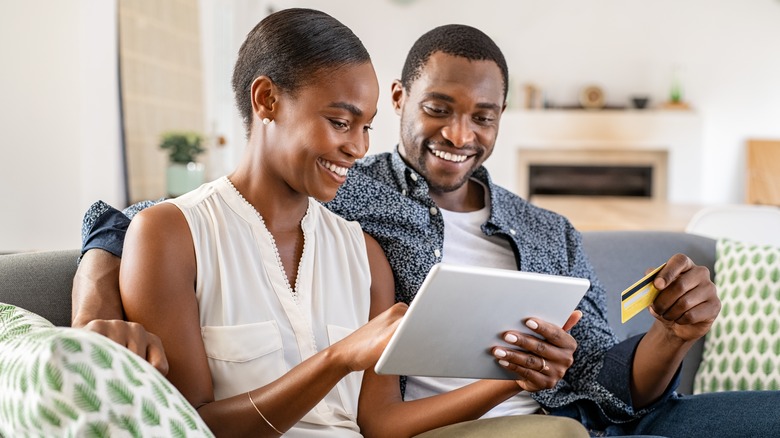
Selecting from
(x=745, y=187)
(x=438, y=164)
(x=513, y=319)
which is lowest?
(x=745, y=187)

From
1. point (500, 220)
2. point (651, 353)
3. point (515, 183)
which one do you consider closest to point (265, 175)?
point (500, 220)

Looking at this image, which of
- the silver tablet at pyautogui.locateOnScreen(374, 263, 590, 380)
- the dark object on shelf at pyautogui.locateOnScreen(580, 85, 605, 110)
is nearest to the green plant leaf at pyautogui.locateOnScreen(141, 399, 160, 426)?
the silver tablet at pyautogui.locateOnScreen(374, 263, 590, 380)

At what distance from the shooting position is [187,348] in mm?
1146

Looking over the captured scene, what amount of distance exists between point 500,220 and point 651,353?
383 millimetres

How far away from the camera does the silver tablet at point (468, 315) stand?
3.27 feet

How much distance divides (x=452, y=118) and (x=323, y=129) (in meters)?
0.53

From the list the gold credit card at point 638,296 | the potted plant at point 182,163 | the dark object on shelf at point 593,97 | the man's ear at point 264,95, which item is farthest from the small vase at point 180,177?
the dark object on shelf at point 593,97

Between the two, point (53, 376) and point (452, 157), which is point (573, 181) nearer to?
point (452, 157)

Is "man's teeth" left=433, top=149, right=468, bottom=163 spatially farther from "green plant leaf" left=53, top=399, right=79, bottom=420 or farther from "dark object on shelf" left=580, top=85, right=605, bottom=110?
"dark object on shelf" left=580, top=85, right=605, bottom=110

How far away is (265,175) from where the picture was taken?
130cm

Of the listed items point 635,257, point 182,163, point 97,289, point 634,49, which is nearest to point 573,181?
point 634,49

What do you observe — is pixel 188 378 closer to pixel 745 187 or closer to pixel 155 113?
pixel 155 113

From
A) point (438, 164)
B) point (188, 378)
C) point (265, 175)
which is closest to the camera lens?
point (188, 378)

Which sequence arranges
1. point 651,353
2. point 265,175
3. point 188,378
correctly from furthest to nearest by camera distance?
1. point 651,353
2. point 265,175
3. point 188,378
